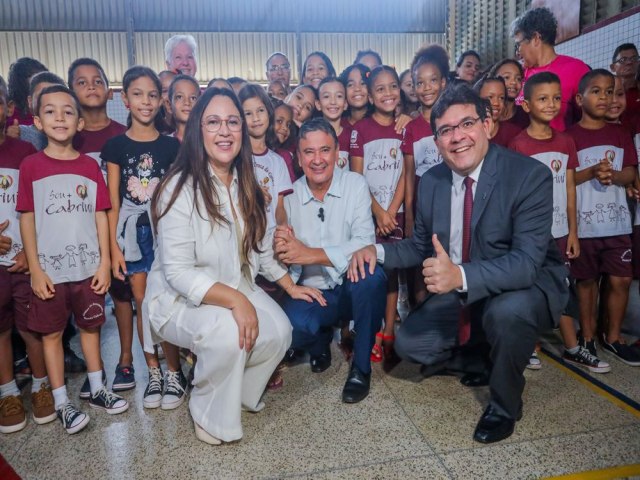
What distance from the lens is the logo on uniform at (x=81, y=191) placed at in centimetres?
243

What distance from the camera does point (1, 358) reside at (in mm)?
2529

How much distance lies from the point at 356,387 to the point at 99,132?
2.11 meters

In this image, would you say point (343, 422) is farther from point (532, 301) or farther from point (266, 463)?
point (532, 301)

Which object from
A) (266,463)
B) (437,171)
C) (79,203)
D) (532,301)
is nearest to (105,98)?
(79,203)

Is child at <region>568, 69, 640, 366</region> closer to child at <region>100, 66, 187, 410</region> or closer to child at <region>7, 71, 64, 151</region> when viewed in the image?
child at <region>100, 66, 187, 410</region>

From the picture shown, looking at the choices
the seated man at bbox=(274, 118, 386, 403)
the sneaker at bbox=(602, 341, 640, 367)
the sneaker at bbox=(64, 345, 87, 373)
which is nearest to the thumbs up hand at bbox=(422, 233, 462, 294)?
the seated man at bbox=(274, 118, 386, 403)

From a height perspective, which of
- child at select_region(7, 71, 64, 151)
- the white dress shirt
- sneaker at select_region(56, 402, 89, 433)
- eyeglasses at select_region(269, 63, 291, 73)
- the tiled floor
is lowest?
the tiled floor

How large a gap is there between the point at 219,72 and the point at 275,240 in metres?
9.16

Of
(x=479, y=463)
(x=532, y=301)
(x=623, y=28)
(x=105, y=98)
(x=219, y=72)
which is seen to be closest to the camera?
(x=479, y=463)

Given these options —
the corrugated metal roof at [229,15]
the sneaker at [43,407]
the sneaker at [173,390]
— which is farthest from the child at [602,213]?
the corrugated metal roof at [229,15]

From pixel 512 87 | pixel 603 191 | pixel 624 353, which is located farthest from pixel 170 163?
pixel 624 353

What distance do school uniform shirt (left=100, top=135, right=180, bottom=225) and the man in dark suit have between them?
1.18 meters

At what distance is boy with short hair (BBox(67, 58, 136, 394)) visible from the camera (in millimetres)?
2777

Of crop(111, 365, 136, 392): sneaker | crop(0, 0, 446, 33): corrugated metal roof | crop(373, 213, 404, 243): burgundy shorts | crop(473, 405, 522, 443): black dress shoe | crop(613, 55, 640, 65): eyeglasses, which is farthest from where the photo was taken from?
crop(0, 0, 446, 33): corrugated metal roof
